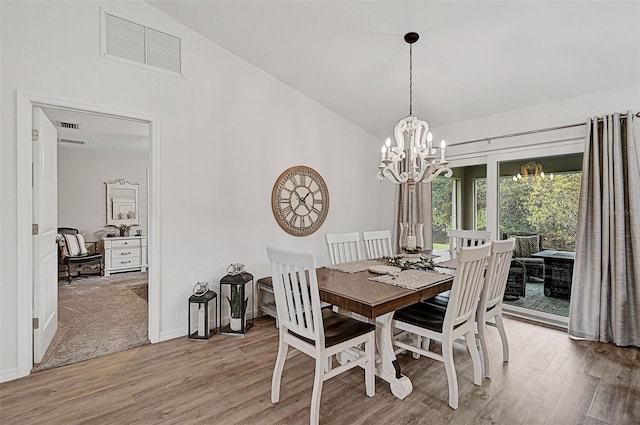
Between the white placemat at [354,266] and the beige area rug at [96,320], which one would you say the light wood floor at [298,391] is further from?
the white placemat at [354,266]

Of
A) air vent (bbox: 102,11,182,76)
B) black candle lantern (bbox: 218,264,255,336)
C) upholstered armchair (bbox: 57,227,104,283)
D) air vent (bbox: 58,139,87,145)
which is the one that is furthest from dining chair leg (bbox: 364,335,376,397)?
air vent (bbox: 58,139,87,145)

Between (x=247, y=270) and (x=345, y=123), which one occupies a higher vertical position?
(x=345, y=123)

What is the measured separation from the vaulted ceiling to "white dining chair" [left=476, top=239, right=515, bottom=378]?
66.9 inches

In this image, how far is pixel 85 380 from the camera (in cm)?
229

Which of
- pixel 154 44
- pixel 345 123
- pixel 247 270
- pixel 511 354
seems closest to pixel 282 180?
pixel 247 270

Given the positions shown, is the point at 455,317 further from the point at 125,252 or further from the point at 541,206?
the point at 125,252

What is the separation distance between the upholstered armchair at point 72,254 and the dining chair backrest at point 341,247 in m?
4.82

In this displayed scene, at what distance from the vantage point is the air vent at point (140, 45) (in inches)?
105

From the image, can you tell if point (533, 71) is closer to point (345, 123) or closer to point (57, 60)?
point (345, 123)

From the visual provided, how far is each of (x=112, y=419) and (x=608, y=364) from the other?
366 cm

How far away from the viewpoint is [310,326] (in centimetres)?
183

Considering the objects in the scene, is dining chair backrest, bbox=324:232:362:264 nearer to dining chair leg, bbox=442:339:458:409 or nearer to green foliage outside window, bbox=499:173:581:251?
dining chair leg, bbox=442:339:458:409

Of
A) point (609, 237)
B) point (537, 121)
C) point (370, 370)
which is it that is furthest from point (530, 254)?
point (370, 370)

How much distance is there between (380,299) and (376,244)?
5.58 ft
